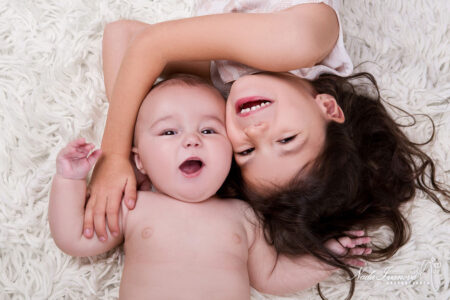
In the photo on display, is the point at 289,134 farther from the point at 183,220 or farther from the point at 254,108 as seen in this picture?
the point at 183,220

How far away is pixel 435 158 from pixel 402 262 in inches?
12.6

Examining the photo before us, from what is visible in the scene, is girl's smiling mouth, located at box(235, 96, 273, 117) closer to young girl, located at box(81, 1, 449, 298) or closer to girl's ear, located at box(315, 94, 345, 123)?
young girl, located at box(81, 1, 449, 298)

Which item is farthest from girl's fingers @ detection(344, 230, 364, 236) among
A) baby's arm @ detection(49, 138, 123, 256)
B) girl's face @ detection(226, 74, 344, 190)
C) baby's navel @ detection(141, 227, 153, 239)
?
baby's arm @ detection(49, 138, 123, 256)

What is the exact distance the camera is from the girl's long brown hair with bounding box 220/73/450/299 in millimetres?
1176

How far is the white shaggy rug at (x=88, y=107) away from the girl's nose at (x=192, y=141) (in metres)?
0.34

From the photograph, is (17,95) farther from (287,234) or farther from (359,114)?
(359,114)

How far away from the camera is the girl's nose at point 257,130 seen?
1.11 meters

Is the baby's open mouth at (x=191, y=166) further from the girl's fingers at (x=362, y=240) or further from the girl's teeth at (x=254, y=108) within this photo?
the girl's fingers at (x=362, y=240)

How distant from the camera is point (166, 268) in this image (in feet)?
3.60

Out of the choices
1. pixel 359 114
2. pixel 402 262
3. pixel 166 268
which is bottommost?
pixel 402 262

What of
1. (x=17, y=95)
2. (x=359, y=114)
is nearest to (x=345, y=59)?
(x=359, y=114)

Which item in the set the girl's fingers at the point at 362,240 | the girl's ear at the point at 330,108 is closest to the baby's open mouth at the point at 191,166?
the girl's ear at the point at 330,108

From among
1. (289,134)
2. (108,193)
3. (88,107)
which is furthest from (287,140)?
(88,107)

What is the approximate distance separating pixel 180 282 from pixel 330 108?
585 millimetres
